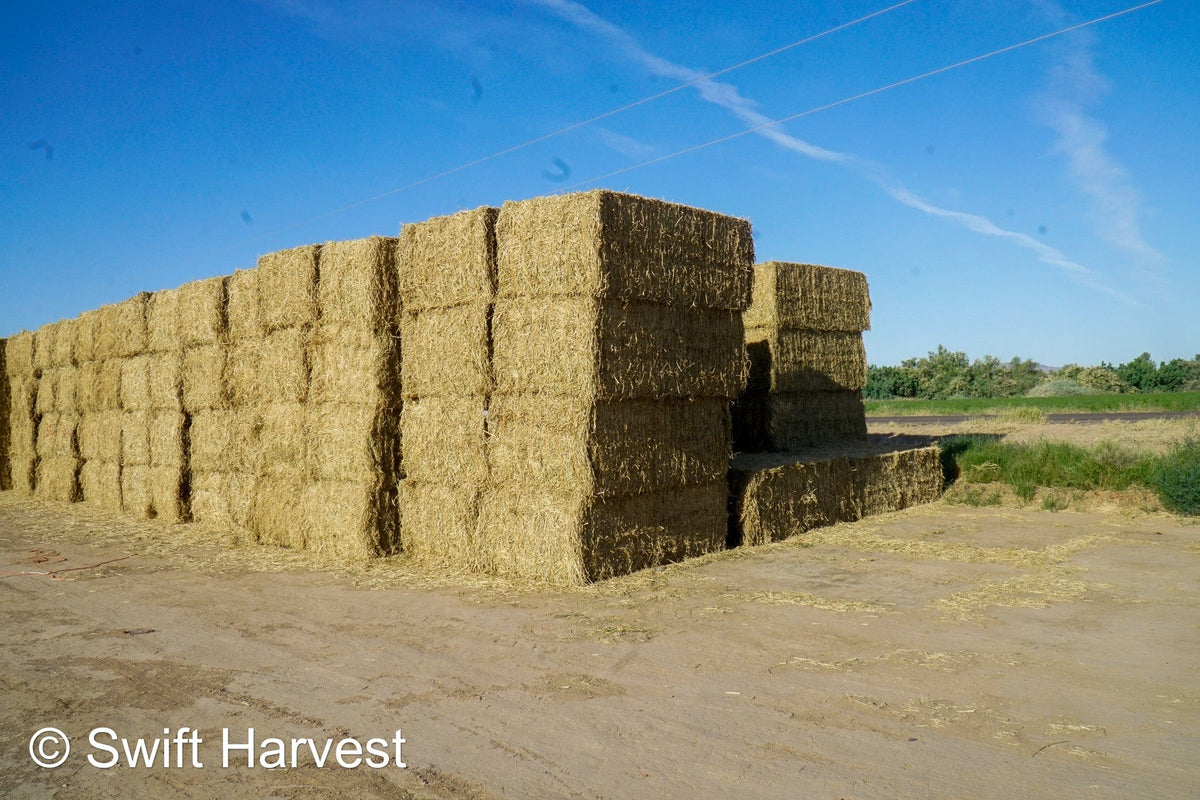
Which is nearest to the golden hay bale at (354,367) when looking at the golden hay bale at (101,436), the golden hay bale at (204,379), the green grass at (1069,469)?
the golden hay bale at (204,379)

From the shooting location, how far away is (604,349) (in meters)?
7.46

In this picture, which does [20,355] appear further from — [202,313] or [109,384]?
[202,313]

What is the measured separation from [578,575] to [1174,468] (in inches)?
332

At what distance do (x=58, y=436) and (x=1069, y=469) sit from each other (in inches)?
A: 676

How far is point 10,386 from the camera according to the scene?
57.5 feet

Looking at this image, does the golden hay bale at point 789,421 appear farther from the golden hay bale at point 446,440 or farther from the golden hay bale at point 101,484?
the golden hay bale at point 101,484

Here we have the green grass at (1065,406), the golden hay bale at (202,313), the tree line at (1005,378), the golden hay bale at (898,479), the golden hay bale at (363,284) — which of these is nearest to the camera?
the golden hay bale at (363,284)

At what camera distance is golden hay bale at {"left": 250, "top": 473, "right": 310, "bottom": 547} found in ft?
32.4

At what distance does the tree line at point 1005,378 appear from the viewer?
53500 mm

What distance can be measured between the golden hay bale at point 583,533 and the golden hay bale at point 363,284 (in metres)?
2.36

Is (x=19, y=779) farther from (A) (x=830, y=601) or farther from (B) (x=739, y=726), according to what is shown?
(A) (x=830, y=601)

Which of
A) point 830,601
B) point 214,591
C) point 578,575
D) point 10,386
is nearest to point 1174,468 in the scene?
point 830,601

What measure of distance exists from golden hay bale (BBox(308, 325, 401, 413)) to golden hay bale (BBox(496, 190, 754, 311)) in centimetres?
176

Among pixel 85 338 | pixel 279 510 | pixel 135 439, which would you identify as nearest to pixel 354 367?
pixel 279 510
